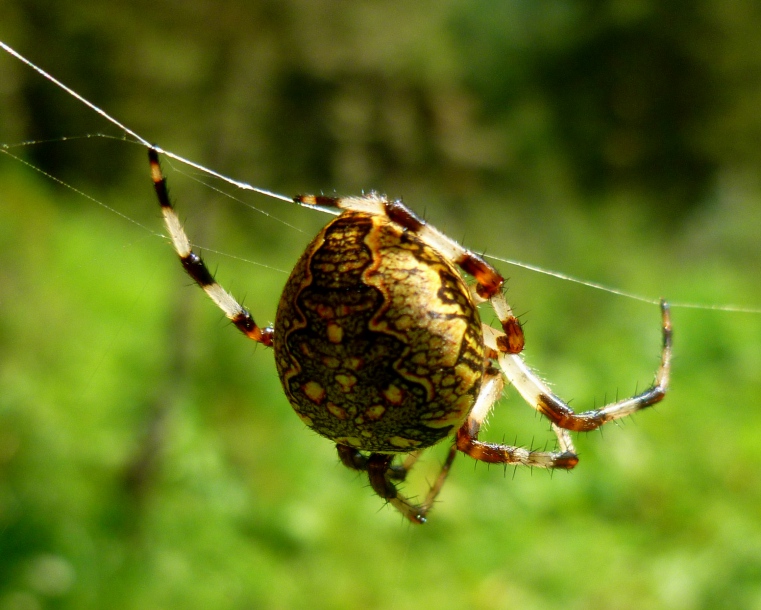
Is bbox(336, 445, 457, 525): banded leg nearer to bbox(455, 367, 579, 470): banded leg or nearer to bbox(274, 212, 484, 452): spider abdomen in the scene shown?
bbox(455, 367, 579, 470): banded leg

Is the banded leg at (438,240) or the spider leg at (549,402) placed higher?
the spider leg at (549,402)

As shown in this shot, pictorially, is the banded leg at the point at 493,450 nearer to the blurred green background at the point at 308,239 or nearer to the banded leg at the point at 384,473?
the banded leg at the point at 384,473

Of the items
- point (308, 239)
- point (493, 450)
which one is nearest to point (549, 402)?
point (493, 450)

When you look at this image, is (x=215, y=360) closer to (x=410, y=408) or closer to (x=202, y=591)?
(x=202, y=591)

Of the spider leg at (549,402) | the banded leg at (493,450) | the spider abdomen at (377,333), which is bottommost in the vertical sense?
the spider abdomen at (377,333)

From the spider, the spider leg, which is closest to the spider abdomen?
the spider

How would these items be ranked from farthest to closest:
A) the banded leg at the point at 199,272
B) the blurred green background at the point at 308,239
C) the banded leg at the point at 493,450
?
the blurred green background at the point at 308,239 < the banded leg at the point at 493,450 < the banded leg at the point at 199,272

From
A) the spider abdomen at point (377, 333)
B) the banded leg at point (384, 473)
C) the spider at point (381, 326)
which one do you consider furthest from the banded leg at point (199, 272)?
the banded leg at point (384, 473)
